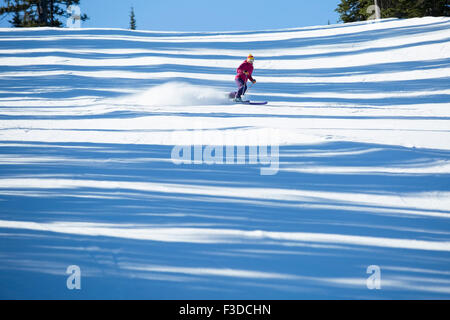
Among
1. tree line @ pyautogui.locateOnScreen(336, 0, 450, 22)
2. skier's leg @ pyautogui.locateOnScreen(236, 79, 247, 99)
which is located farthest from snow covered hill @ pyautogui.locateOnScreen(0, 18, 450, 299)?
tree line @ pyautogui.locateOnScreen(336, 0, 450, 22)

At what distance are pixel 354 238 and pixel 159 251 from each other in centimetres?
206

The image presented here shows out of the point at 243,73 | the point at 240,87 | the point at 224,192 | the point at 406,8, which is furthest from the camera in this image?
the point at 406,8

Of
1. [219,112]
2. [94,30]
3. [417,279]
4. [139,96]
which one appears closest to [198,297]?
[417,279]

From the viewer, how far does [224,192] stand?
4.35 metres

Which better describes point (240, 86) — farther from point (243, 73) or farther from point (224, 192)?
point (224, 192)

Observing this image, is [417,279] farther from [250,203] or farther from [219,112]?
[219,112]

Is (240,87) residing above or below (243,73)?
below

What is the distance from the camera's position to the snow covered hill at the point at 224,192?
9.58 ft

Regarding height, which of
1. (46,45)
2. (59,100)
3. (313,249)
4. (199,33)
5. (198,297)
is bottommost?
(198,297)

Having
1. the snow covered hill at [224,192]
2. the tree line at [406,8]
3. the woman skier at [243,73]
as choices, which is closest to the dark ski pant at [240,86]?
the woman skier at [243,73]

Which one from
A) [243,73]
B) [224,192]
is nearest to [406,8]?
[243,73]

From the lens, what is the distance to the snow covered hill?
9.58 feet

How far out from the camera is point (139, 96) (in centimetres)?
1062

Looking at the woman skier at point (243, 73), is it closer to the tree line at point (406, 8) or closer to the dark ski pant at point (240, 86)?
the dark ski pant at point (240, 86)
